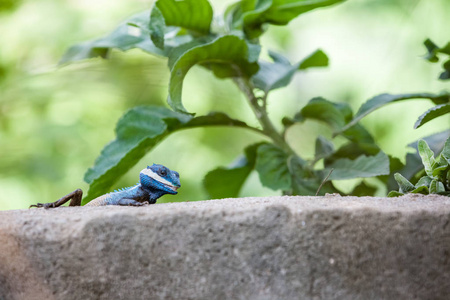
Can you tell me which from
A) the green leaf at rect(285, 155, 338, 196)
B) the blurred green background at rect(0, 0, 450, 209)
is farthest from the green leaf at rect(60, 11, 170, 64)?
the blurred green background at rect(0, 0, 450, 209)

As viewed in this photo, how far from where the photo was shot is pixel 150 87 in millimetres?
3518

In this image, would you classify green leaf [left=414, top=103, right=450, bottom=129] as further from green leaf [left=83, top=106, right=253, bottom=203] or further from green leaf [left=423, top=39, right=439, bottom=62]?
green leaf [left=83, top=106, right=253, bottom=203]

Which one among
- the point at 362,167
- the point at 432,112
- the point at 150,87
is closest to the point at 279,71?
the point at 362,167

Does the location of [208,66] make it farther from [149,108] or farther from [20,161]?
[20,161]

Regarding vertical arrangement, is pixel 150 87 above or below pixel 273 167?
below

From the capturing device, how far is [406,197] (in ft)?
4.45

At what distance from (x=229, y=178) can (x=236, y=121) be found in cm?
23

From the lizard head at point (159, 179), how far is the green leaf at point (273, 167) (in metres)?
0.44

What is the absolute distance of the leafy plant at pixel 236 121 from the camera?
6.06ft

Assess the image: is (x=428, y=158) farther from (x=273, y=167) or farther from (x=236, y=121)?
(x=236, y=121)

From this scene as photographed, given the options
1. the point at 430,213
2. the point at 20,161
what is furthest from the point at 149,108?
the point at 20,161

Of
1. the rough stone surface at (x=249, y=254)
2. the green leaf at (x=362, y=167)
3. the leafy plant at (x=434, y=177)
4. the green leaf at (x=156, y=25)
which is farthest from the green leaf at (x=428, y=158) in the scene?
the green leaf at (x=156, y=25)

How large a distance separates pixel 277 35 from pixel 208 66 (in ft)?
6.68

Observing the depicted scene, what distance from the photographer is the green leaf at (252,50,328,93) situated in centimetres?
207
